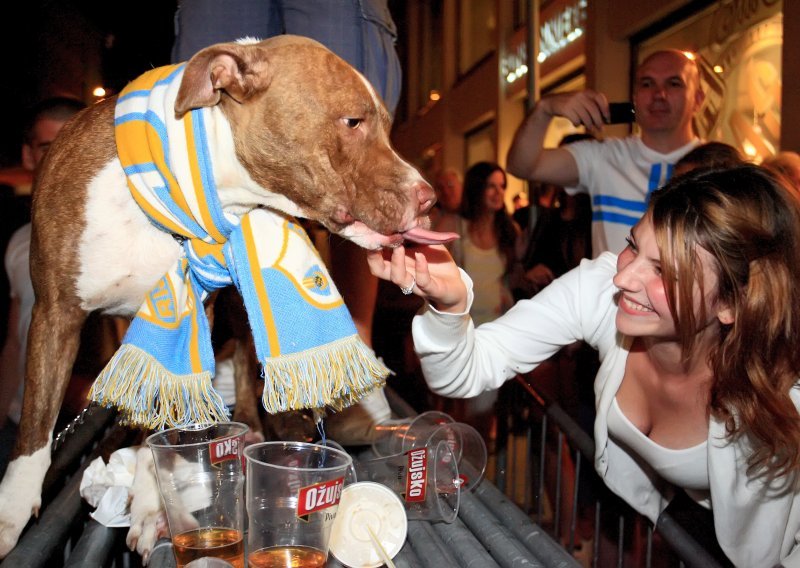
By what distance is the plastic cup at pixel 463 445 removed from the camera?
1.92 meters

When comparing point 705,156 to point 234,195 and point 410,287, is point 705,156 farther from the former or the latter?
point 234,195

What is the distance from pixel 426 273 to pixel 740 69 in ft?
14.5

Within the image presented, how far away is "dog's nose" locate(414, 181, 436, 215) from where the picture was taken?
159 centimetres

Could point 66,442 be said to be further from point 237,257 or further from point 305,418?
point 237,257

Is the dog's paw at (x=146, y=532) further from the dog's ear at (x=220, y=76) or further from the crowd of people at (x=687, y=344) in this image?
the dog's ear at (x=220, y=76)

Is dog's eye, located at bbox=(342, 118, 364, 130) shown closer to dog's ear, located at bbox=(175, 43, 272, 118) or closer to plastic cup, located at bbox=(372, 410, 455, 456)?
dog's ear, located at bbox=(175, 43, 272, 118)

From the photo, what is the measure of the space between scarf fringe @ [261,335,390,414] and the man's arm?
1507 millimetres

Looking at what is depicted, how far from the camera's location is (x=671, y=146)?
10.1 ft

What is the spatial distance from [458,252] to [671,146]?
1068mm

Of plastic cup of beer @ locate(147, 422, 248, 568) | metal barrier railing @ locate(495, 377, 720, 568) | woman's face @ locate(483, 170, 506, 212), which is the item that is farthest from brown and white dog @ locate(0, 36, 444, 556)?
woman's face @ locate(483, 170, 506, 212)

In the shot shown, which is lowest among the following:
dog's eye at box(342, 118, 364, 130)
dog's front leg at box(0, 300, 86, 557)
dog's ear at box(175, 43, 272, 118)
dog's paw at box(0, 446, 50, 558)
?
dog's paw at box(0, 446, 50, 558)

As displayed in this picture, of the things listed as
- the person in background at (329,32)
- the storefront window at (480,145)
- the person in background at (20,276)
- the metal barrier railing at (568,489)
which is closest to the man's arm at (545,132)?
the person in background at (329,32)

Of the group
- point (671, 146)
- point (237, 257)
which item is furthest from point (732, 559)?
point (671, 146)

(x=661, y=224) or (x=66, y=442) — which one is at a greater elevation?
(x=661, y=224)
